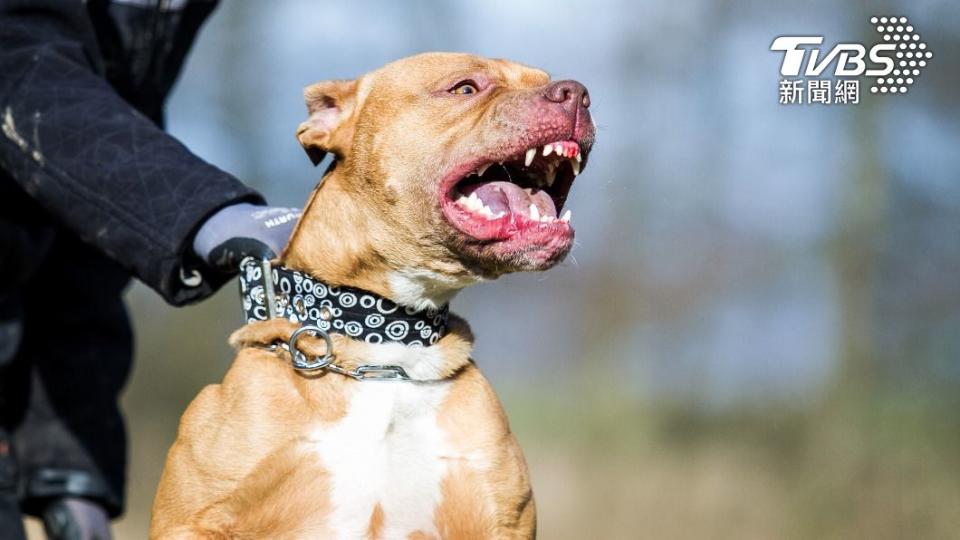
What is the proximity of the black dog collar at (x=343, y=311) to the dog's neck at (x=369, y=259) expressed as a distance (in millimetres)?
22

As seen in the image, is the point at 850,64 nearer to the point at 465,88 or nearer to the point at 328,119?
the point at 465,88

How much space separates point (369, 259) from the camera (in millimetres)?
3189

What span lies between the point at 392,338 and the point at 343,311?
14cm

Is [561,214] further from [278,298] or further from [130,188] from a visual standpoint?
[130,188]

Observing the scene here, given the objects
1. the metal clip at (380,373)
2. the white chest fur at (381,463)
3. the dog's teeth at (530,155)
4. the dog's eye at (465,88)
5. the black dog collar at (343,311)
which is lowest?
the white chest fur at (381,463)

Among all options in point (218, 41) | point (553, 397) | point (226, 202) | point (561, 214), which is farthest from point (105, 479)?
point (218, 41)

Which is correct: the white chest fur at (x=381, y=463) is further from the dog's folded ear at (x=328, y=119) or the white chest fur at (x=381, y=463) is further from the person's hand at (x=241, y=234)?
the dog's folded ear at (x=328, y=119)

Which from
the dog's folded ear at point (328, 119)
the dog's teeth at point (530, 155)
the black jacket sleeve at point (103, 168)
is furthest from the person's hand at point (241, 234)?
the dog's teeth at point (530, 155)

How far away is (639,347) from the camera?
9.05 meters

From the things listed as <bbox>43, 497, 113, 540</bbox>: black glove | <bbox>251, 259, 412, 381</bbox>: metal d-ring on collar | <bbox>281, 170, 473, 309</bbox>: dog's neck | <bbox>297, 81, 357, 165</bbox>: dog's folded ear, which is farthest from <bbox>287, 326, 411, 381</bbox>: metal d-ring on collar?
<bbox>43, 497, 113, 540</bbox>: black glove

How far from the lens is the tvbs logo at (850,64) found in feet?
18.4

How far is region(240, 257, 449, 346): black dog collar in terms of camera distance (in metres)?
3.16

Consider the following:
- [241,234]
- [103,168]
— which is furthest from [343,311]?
[103,168]

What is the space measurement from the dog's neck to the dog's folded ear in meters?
0.18
